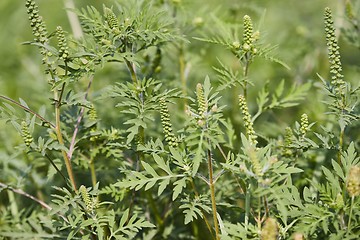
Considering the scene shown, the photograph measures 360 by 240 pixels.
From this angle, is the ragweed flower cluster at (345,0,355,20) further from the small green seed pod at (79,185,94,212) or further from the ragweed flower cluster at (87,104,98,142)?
the small green seed pod at (79,185,94,212)

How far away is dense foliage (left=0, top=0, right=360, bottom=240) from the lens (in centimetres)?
153

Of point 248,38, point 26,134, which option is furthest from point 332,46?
point 26,134

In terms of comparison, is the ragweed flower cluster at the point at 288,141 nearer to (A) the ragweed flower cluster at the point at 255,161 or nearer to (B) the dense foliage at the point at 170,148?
(B) the dense foliage at the point at 170,148

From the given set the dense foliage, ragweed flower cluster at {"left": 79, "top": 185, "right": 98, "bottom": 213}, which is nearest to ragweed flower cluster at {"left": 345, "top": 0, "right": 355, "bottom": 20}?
the dense foliage

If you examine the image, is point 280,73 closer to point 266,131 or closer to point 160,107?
point 266,131

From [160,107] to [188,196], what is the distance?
30cm

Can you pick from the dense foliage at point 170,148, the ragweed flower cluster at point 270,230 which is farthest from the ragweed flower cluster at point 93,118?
the ragweed flower cluster at point 270,230

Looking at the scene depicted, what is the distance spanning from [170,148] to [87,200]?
0.30 m

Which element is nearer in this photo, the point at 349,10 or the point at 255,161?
the point at 255,161

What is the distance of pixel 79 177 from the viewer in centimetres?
254

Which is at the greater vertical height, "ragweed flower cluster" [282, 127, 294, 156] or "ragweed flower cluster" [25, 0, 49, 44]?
"ragweed flower cluster" [25, 0, 49, 44]

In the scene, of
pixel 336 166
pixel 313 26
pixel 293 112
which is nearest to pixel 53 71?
pixel 336 166

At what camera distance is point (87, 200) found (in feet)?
5.19

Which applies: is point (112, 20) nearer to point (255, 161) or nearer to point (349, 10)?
point (255, 161)
